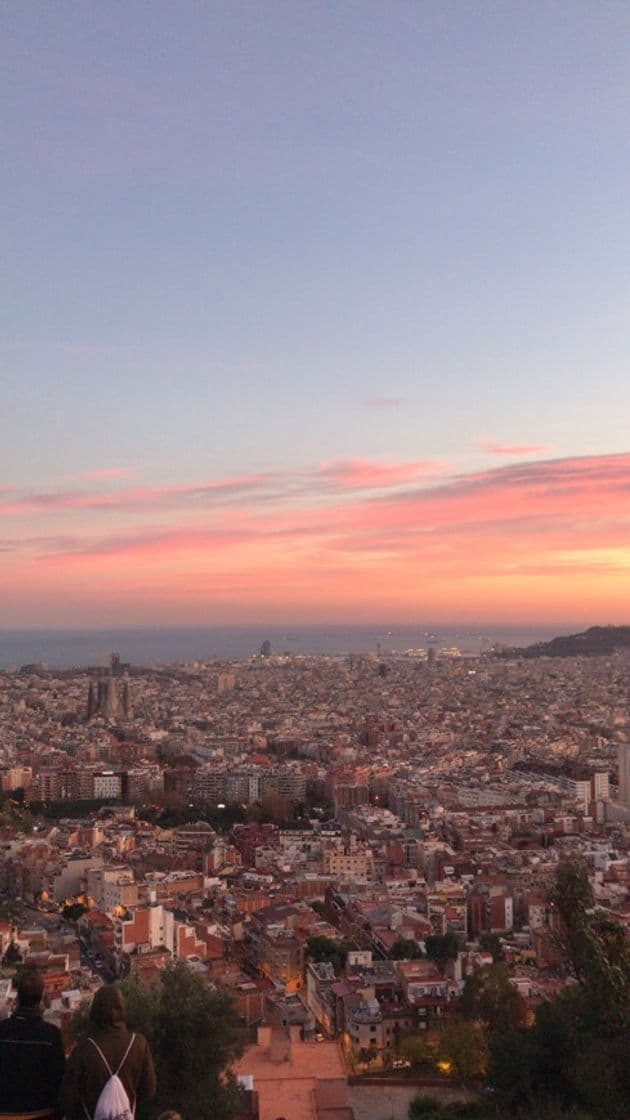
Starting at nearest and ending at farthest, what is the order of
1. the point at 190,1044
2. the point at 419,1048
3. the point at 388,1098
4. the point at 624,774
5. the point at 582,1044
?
the point at 190,1044 → the point at 582,1044 → the point at 388,1098 → the point at 419,1048 → the point at 624,774

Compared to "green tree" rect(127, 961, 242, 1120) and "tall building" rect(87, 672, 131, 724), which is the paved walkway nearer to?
"green tree" rect(127, 961, 242, 1120)

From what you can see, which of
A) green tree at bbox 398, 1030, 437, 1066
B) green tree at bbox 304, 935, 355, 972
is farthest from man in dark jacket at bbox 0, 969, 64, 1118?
green tree at bbox 304, 935, 355, 972

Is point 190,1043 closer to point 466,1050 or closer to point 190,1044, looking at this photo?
point 190,1044

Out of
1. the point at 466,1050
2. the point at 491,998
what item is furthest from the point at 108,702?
the point at 466,1050

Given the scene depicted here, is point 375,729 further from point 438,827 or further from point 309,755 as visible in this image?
point 438,827

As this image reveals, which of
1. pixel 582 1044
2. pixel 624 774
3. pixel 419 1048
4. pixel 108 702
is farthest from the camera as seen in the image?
pixel 108 702

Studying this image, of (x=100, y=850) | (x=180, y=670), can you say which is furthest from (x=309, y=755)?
(x=180, y=670)

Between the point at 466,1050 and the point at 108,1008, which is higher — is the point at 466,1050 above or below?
below
